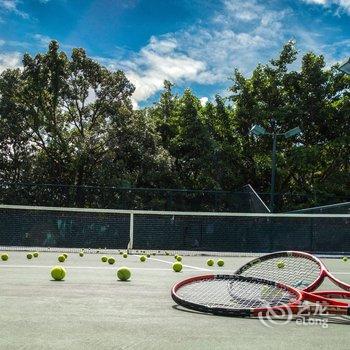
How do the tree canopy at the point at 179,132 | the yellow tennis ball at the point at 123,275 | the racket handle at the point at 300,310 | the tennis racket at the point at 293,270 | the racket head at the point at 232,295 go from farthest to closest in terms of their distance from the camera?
the tree canopy at the point at 179,132
the yellow tennis ball at the point at 123,275
the tennis racket at the point at 293,270
the racket head at the point at 232,295
the racket handle at the point at 300,310

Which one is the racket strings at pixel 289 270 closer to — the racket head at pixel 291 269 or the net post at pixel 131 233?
the racket head at pixel 291 269

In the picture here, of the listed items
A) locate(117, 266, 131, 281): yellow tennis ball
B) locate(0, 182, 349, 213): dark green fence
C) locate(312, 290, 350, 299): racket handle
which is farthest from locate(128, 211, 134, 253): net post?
locate(312, 290, 350, 299): racket handle

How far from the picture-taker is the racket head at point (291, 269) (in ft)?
17.1

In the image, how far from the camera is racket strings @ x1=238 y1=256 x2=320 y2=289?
5.29 meters

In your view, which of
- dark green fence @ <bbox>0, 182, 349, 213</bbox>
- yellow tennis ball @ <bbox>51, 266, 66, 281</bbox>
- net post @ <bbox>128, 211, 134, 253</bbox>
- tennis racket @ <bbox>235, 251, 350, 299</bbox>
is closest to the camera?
tennis racket @ <bbox>235, 251, 350, 299</bbox>

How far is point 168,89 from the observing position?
3903cm

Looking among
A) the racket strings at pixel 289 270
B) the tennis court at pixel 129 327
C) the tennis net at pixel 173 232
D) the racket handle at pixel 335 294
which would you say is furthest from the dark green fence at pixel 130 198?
the racket handle at pixel 335 294

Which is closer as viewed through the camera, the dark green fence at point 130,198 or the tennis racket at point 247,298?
the tennis racket at point 247,298

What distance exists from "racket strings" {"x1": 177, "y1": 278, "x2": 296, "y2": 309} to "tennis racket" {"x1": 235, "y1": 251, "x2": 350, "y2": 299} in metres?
0.35

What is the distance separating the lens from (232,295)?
4953mm

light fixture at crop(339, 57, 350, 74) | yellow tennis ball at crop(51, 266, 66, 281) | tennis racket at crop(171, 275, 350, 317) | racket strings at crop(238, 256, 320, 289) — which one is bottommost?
yellow tennis ball at crop(51, 266, 66, 281)

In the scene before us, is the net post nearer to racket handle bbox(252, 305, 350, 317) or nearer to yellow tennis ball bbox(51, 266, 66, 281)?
yellow tennis ball bbox(51, 266, 66, 281)

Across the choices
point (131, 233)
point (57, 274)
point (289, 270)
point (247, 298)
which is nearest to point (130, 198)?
A: point (131, 233)

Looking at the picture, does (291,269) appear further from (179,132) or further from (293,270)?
(179,132)
